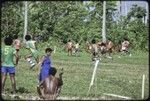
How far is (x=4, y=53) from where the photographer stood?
15.0 metres

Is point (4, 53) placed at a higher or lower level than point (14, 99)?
higher

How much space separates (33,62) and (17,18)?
36.5 meters

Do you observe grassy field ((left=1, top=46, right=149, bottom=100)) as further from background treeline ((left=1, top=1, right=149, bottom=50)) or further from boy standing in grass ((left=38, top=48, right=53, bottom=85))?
background treeline ((left=1, top=1, right=149, bottom=50))

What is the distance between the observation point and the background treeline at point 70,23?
56675 mm

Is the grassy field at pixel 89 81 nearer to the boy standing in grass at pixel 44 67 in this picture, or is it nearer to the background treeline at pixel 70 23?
the boy standing in grass at pixel 44 67

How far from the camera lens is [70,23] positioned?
59656mm

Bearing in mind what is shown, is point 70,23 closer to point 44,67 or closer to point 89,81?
point 89,81

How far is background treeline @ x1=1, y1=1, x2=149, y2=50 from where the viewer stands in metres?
56.7

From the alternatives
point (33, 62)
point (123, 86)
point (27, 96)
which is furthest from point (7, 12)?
point (27, 96)

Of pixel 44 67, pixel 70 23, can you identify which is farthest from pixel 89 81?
pixel 70 23

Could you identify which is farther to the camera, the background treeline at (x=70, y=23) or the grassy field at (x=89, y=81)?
the background treeline at (x=70, y=23)

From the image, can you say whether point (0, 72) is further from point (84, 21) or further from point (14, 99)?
point (84, 21)

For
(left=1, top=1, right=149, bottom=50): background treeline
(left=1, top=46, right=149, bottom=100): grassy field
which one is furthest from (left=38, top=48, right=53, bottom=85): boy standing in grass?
(left=1, top=1, right=149, bottom=50): background treeline

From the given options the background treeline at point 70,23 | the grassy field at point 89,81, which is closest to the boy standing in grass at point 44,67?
the grassy field at point 89,81
